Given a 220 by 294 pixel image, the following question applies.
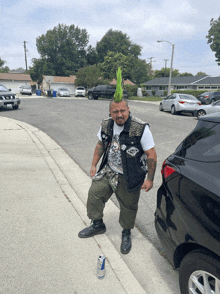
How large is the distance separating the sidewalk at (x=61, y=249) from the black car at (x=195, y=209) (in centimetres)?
51

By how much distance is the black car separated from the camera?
176cm

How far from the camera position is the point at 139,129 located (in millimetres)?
2555

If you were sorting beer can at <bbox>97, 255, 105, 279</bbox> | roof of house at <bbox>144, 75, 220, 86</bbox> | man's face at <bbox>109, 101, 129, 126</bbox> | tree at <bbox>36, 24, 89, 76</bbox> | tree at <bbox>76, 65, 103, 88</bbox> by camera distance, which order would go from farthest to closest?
1. tree at <bbox>36, 24, 89, 76</bbox>
2. roof of house at <bbox>144, 75, 220, 86</bbox>
3. tree at <bbox>76, 65, 103, 88</bbox>
4. man's face at <bbox>109, 101, 129, 126</bbox>
5. beer can at <bbox>97, 255, 105, 279</bbox>

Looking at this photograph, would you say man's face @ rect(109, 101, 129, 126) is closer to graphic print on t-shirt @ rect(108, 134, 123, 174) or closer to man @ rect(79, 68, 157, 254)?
man @ rect(79, 68, 157, 254)

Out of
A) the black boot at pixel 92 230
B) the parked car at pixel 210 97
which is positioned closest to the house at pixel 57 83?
the parked car at pixel 210 97

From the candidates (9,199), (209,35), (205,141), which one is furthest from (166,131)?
(209,35)

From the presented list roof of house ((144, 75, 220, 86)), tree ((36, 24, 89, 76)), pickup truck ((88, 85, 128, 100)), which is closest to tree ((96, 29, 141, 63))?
tree ((36, 24, 89, 76))

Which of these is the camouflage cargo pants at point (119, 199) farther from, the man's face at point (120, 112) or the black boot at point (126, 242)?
the man's face at point (120, 112)

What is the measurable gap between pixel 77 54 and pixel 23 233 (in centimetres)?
7413

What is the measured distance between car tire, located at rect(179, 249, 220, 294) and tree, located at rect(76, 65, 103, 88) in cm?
4668

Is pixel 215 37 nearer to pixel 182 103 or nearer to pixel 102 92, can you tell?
pixel 102 92

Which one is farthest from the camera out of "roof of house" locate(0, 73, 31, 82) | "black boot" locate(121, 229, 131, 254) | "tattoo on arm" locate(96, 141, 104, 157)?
"roof of house" locate(0, 73, 31, 82)

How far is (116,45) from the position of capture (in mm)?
73562

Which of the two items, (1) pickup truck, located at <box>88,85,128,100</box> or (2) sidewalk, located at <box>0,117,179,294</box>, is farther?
(1) pickup truck, located at <box>88,85,128,100</box>
